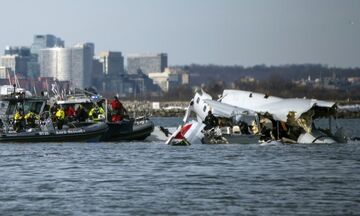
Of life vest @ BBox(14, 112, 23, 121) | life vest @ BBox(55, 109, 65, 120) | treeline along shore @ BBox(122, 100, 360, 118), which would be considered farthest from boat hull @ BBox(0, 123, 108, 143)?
treeline along shore @ BBox(122, 100, 360, 118)

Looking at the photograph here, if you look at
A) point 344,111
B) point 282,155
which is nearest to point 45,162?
point 282,155

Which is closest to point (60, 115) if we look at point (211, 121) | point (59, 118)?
point (59, 118)

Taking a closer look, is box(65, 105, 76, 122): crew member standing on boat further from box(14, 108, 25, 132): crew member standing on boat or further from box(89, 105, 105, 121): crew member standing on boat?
box(14, 108, 25, 132): crew member standing on boat

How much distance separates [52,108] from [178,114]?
109 m

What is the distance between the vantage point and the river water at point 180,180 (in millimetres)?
31156

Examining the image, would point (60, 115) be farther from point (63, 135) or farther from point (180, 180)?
point (180, 180)

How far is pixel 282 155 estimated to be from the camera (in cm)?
4991

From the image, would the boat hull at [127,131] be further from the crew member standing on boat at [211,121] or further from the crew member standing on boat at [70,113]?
the crew member standing on boat at [211,121]

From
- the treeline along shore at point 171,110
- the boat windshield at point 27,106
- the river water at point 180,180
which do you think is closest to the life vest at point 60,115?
the boat windshield at point 27,106

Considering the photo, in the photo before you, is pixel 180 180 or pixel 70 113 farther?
pixel 70 113

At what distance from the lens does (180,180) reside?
38.2 metres

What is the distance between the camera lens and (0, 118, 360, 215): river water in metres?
31.2

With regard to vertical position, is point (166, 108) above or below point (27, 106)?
below

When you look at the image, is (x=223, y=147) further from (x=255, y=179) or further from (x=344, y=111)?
(x=344, y=111)
